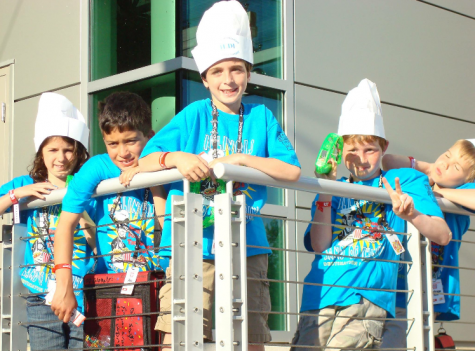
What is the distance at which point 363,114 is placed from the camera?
377 centimetres

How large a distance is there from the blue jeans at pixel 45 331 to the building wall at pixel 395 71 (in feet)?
8.41

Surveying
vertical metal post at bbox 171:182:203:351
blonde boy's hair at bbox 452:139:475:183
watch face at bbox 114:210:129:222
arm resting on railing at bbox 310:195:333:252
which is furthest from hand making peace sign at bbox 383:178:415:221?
watch face at bbox 114:210:129:222

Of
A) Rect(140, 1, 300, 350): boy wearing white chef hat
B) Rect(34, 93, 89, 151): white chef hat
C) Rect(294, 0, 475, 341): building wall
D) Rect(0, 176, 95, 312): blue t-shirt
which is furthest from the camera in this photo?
Rect(294, 0, 475, 341): building wall

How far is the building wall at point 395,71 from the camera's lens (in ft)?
20.5

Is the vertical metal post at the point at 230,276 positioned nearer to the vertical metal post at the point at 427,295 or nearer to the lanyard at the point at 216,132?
the lanyard at the point at 216,132

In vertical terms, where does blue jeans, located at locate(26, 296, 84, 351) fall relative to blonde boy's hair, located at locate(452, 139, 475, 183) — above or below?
below

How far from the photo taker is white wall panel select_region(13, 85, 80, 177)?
6.53 meters

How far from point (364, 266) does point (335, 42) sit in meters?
3.50

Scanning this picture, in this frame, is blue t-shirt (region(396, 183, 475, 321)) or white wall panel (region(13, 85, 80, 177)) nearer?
blue t-shirt (region(396, 183, 475, 321))

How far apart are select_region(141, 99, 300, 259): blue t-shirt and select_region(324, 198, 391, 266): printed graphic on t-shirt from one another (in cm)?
43

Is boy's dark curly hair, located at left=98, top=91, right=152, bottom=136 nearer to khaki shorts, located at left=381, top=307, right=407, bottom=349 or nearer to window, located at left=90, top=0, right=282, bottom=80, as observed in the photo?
khaki shorts, located at left=381, top=307, right=407, bottom=349

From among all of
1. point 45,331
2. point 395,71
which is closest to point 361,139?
point 45,331

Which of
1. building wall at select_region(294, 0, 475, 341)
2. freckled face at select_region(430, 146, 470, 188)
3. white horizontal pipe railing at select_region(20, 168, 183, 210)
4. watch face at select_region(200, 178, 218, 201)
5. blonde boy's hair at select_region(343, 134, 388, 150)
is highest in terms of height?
building wall at select_region(294, 0, 475, 341)

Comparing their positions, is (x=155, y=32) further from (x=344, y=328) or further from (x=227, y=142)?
(x=344, y=328)
